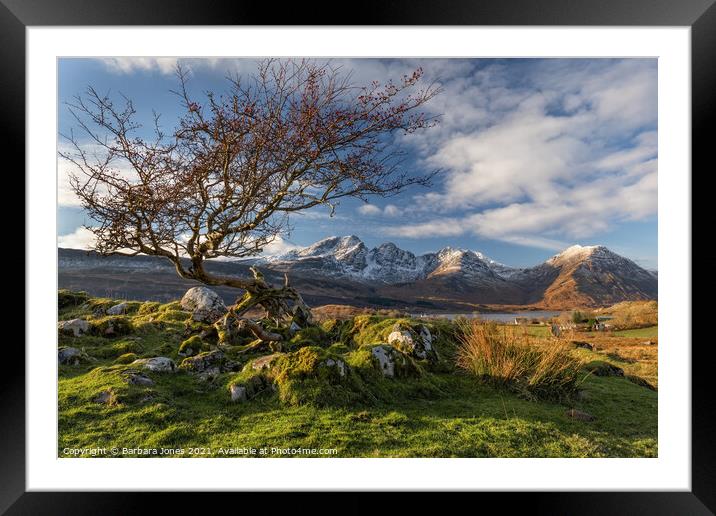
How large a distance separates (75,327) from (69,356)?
0.88 meters

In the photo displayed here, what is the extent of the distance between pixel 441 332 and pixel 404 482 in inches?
74.0

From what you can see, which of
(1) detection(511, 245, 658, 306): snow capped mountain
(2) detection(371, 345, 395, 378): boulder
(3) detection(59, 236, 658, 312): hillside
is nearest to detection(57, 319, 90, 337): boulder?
(3) detection(59, 236, 658, 312): hillside

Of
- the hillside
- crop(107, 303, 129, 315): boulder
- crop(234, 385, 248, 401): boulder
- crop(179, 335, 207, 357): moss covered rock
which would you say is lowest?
crop(234, 385, 248, 401): boulder

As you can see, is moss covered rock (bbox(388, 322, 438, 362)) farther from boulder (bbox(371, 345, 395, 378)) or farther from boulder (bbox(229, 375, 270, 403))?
boulder (bbox(229, 375, 270, 403))

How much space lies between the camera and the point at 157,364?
2.92 meters

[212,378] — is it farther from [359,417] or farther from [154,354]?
[359,417]

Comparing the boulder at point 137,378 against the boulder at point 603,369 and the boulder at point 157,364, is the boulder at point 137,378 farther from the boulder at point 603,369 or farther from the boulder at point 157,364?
the boulder at point 603,369

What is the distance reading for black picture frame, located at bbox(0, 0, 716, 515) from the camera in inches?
78.7

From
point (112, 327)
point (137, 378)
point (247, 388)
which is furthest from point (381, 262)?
point (112, 327)

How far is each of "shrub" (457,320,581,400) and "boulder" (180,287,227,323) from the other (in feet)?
13.0

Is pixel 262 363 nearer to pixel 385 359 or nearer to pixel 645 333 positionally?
pixel 385 359

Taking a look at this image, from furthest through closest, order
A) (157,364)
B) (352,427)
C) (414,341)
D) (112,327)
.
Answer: (112,327), (414,341), (157,364), (352,427)
